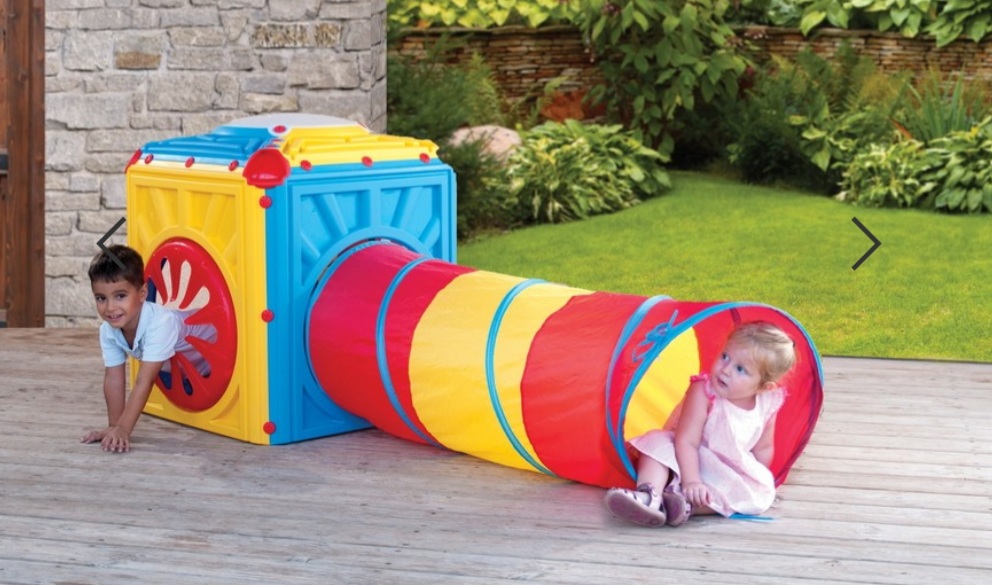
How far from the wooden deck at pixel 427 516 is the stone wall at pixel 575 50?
17.5ft

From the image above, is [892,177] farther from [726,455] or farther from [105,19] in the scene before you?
[726,455]

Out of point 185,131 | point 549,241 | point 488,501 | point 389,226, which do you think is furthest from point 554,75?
point 488,501

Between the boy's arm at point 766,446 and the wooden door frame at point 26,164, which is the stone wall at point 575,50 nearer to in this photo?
the wooden door frame at point 26,164

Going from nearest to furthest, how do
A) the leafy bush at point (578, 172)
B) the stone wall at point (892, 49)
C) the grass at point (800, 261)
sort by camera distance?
1. the grass at point (800, 261)
2. the leafy bush at point (578, 172)
3. the stone wall at point (892, 49)

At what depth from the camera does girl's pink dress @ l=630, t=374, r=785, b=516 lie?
371 centimetres

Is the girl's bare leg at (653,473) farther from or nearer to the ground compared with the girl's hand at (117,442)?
farther from the ground

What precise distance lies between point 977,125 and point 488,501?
18.6 feet

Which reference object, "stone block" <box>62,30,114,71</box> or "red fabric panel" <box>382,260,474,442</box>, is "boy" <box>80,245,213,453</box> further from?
"stone block" <box>62,30,114,71</box>

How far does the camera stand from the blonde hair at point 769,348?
143 inches

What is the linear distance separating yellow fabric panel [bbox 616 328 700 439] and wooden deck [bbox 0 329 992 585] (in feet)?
0.78

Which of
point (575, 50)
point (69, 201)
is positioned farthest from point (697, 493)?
point (575, 50)

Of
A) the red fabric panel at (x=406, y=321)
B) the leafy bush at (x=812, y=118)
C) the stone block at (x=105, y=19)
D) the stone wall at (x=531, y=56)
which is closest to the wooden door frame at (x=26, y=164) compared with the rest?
the stone block at (x=105, y=19)

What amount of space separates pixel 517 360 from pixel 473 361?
14cm

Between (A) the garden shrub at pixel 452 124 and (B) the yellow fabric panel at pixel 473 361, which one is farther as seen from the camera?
(A) the garden shrub at pixel 452 124
